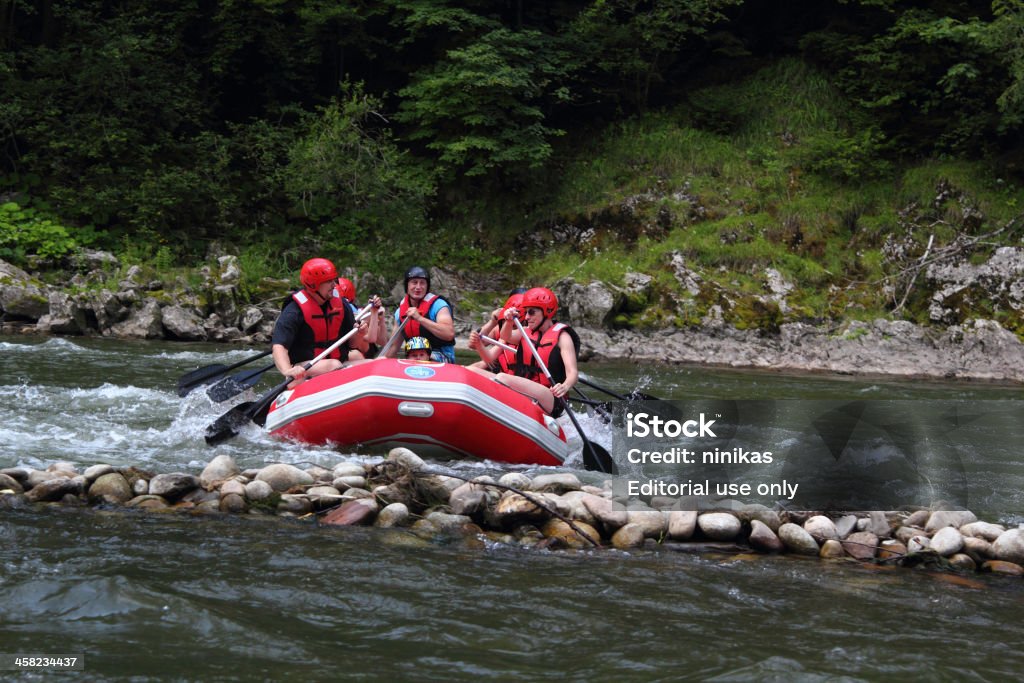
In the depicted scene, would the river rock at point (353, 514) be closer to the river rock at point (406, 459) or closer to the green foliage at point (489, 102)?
the river rock at point (406, 459)

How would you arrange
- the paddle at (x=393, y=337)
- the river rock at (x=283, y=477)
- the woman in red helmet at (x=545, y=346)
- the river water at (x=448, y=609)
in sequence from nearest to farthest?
the river water at (x=448, y=609)
the river rock at (x=283, y=477)
the paddle at (x=393, y=337)
the woman in red helmet at (x=545, y=346)

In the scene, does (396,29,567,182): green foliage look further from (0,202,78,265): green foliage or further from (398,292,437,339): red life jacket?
(398,292,437,339): red life jacket

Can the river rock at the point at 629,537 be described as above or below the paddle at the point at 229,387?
below

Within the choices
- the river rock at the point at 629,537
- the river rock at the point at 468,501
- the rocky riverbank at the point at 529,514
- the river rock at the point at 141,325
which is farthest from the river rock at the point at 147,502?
the river rock at the point at 141,325

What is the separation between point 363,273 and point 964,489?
12678 millimetres

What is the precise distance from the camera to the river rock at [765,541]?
15.7 ft

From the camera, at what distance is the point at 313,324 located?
26.1 feet

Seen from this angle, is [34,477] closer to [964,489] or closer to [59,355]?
[964,489]

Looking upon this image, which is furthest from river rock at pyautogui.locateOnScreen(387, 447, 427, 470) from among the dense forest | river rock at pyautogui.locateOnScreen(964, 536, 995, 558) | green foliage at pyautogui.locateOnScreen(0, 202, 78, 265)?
green foliage at pyautogui.locateOnScreen(0, 202, 78, 265)

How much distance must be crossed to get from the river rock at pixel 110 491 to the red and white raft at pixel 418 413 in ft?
5.78

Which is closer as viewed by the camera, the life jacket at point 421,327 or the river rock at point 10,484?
the river rock at point 10,484

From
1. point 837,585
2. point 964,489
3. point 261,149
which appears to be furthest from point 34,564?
point 261,149

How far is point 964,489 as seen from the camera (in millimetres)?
6113

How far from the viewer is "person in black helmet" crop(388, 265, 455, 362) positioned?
7855 millimetres
